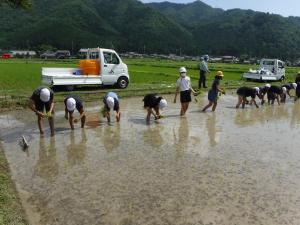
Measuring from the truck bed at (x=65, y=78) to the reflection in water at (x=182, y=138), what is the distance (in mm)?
7903

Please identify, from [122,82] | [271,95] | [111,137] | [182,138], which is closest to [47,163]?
[111,137]

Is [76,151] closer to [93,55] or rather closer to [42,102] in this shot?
[42,102]

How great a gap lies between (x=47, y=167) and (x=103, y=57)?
1294cm

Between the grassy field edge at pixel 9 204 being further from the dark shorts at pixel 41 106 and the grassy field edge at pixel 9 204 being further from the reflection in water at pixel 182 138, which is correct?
the reflection in water at pixel 182 138

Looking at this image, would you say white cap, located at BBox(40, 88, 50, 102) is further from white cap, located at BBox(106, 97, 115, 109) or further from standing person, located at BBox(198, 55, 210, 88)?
standing person, located at BBox(198, 55, 210, 88)

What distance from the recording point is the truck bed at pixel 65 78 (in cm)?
1895

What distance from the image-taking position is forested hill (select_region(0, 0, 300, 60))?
414 feet

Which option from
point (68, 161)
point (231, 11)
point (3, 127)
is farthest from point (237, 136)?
point (231, 11)

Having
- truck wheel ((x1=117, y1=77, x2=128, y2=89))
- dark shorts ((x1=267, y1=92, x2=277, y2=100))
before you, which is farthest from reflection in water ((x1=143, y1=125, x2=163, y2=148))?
truck wheel ((x1=117, y1=77, x2=128, y2=89))

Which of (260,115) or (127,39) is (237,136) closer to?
(260,115)

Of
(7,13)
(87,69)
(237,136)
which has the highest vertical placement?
(7,13)

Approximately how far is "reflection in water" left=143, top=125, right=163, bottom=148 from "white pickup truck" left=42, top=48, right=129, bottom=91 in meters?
8.56

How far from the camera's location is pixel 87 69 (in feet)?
67.4

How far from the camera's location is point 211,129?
11.9m
